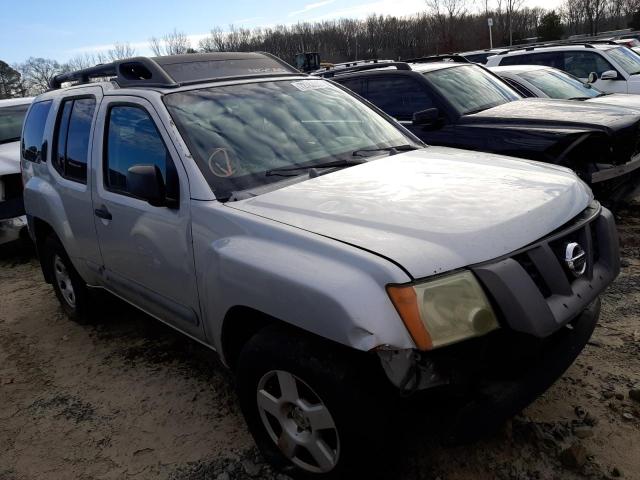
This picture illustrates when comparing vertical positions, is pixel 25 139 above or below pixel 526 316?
above

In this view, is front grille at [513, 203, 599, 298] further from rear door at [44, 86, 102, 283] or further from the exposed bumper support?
the exposed bumper support

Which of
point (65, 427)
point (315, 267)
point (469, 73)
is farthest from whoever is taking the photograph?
point (469, 73)

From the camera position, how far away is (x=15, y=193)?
22.6 ft

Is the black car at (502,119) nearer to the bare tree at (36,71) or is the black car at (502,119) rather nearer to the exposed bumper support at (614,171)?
the exposed bumper support at (614,171)

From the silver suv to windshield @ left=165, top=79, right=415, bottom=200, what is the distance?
0.01m

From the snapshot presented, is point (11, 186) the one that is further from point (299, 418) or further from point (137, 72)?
point (299, 418)

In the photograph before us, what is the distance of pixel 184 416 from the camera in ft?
10.5

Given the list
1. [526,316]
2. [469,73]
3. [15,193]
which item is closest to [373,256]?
[526,316]

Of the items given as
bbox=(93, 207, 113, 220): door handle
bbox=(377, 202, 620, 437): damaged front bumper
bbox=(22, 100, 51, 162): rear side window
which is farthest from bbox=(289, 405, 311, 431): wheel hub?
bbox=(22, 100, 51, 162): rear side window

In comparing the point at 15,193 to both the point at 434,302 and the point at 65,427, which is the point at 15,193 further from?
the point at 434,302

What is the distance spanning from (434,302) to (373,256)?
27cm

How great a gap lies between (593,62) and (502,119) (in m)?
6.08

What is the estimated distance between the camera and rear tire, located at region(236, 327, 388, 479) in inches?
81.4

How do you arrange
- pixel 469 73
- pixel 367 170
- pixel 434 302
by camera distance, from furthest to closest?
pixel 469 73
pixel 367 170
pixel 434 302
